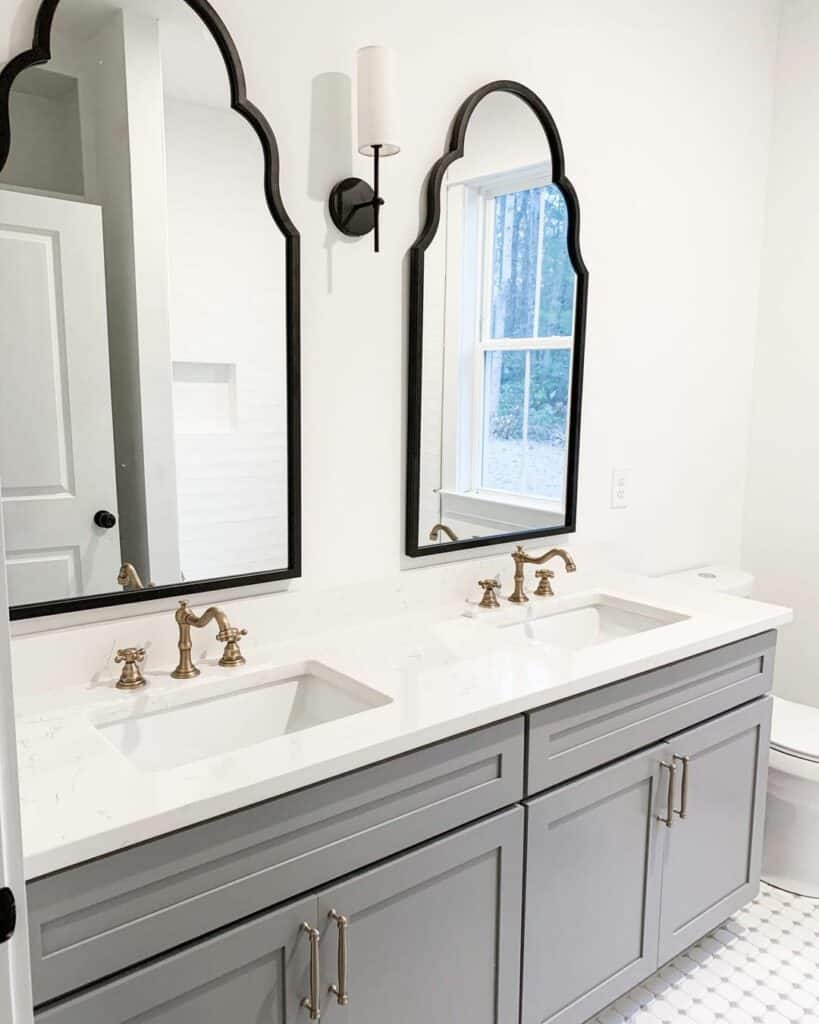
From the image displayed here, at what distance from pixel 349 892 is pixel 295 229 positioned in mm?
1220

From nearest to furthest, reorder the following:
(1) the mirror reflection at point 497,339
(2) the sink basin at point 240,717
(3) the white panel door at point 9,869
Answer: (3) the white panel door at point 9,869 → (2) the sink basin at point 240,717 → (1) the mirror reflection at point 497,339

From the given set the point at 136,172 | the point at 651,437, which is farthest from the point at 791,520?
the point at 136,172

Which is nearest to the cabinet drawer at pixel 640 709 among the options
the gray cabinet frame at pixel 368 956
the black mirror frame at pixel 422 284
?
the gray cabinet frame at pixel 368 956

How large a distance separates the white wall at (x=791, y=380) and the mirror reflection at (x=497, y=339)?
1031 mm

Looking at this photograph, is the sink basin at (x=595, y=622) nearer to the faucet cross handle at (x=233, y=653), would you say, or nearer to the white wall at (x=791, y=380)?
the faucet cross handle at (x=233, y=653)

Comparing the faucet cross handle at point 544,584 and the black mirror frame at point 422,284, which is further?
the faucet cross handle at point 544,584

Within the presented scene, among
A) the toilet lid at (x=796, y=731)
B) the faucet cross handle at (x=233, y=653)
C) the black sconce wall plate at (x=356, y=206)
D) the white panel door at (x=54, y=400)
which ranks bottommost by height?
the toilet lid at (x=796, y=731)

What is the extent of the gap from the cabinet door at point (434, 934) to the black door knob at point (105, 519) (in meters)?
0.74

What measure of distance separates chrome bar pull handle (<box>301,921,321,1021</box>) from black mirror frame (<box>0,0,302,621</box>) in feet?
2.20

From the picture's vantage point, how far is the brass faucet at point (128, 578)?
154cm

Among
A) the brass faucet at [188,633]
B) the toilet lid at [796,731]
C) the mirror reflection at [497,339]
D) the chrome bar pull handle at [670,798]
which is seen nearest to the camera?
the brass faucet at [188,633]

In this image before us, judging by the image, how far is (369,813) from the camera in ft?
4.24

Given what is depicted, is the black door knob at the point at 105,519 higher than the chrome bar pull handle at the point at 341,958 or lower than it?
higher

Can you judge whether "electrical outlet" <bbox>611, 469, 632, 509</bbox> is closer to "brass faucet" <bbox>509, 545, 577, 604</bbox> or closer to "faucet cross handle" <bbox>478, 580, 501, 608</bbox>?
"brass faucet" <bbox>509, 545, 577, 604</bbox>
